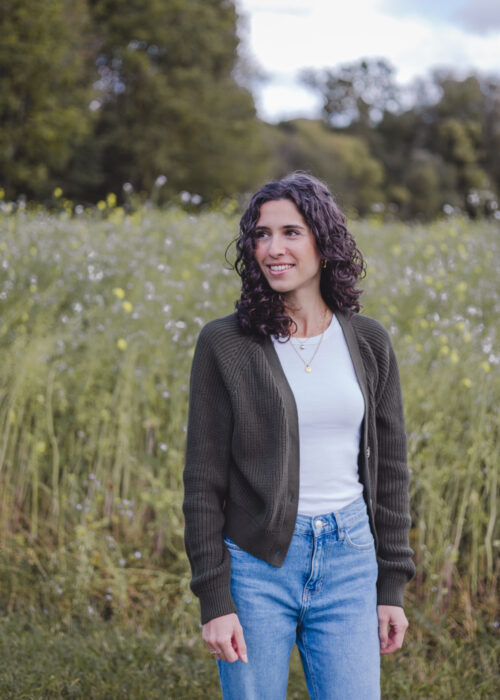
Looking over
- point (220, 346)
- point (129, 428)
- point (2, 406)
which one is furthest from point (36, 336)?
point (220, 346)

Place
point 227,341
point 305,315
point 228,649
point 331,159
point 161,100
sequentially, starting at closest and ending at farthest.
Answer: point 228,649
point 227,341
point 305,315
point 161,100
point 331,159

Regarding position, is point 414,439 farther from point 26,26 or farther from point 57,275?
point 26,26

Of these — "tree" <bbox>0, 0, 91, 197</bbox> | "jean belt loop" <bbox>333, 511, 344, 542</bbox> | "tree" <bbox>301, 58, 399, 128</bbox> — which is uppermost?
"tree" <bbox>301, 58, 399, 128</bbox>

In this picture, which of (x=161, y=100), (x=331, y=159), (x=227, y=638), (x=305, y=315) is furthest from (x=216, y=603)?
(x=331, y=159)

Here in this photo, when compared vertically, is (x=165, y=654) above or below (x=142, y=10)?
below

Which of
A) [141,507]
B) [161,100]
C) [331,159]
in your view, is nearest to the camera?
[141,507]

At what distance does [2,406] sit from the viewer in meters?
3.92

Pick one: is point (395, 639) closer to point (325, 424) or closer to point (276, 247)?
point (325, 424)

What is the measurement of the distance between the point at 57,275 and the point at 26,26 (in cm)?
1235

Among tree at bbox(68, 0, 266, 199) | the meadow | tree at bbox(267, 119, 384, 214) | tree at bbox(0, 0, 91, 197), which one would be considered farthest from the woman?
tree at bbox(267, 119, 384, 214)

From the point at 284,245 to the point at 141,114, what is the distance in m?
20.9

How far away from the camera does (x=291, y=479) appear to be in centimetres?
169

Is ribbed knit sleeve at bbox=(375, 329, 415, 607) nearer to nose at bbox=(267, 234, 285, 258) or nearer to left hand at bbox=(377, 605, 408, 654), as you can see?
left hand at bbox=(377, 605, 408, 654)

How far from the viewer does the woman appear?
1688 millimetres
